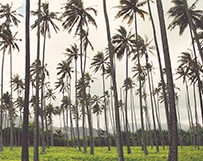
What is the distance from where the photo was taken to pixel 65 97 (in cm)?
5688

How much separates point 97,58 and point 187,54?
12150mm

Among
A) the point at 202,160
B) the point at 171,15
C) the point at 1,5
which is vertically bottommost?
the point at 202,160

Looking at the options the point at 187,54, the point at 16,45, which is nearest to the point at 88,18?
the point at 16,45

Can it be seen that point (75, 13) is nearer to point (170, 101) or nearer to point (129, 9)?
point (129, 9)

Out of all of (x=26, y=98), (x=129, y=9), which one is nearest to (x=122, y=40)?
(x=129, y=9)

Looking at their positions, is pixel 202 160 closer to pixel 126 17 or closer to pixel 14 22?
pixel 126 17

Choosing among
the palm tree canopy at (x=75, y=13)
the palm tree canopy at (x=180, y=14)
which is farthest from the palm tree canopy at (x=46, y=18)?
the palm tree canopy at (x=180, y=14)

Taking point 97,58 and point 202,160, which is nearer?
point 202,160

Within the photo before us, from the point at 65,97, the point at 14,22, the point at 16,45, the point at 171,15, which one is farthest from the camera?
the point at 65,97

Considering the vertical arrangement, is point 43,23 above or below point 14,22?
below

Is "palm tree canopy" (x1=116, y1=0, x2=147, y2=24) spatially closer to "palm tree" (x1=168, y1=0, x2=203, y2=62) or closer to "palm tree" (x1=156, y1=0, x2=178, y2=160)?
"palm tree" (x1=168, y1=0, x2=203, y2=62)

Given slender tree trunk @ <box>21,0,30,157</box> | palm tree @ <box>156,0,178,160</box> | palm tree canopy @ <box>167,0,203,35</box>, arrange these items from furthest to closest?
palm tree canopy @ <box>167,0,203,35</box>
slender tree trunk @ <box>21,0,30,157</box>
palm tree @ <box>156,0,178,160</box>

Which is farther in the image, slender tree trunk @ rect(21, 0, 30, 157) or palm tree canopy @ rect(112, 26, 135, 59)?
palm tree canopy @ rect(112, 26, 135, 59)

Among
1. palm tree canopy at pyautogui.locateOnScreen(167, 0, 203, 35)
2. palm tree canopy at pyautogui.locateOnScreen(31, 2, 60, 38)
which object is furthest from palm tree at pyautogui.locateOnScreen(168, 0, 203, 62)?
palm tree canopy at pyautogui.locateOnScreen(31, 2, 60, 38)
